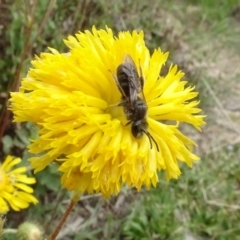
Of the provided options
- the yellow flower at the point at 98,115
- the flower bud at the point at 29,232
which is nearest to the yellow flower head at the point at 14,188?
the flower bud at the point at 29,232

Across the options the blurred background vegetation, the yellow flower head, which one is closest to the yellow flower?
the yellow flower head

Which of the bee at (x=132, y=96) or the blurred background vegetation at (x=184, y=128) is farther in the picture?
the blurred background vegetation at (x=184, y=128)

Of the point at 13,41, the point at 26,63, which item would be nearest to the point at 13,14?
the point at 13,41

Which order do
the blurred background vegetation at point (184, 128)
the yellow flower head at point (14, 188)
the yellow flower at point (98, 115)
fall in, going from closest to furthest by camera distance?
the yellow flower at point (98, 115) < the yellow flower head at point (14, 188) < the blurred background vegetation at point (184, 128)

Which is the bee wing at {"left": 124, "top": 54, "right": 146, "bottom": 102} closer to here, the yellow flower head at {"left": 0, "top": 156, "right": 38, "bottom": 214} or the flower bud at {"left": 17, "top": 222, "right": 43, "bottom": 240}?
the flower bud at {"left": 17, "top": 222, "right": 43, "bottom": 240}

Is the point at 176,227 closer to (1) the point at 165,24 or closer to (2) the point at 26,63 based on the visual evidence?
(2) the point at 26,63

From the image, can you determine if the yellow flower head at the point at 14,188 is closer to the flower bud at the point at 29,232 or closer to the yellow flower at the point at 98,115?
the flower bud at the point at 29,232

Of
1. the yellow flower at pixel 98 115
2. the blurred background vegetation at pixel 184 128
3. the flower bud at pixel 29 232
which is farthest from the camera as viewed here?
the blurred background vegetation at pixel 184 128

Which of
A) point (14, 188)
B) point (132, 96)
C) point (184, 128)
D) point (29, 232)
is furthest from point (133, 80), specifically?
point (184, 128)
